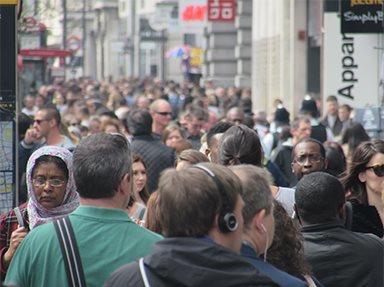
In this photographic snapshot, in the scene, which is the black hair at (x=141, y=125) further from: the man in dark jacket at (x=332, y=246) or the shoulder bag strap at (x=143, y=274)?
the shoulder bag strap at (x=143, y=274)

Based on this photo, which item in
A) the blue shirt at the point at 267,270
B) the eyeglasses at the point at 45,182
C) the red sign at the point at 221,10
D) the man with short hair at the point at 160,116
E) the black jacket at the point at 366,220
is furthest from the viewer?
the red sign at the point at 221,10

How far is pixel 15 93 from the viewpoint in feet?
28.3

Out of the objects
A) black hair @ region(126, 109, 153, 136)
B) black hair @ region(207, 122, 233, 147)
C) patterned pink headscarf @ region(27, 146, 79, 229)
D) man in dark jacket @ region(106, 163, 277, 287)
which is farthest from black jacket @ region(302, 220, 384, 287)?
black hair @ region(126, 109, 153, 136)

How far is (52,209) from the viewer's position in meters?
6.77

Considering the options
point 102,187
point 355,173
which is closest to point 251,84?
point 355,173

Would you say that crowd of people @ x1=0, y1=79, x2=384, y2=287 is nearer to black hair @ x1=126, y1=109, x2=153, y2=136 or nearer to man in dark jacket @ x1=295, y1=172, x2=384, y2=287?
man in dark jacket @ x1=295, y1=172, x2=384, y2=287

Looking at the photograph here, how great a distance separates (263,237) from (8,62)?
3786mm

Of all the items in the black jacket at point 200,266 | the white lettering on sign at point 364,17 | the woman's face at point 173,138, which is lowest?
the woman's face at point 173,138

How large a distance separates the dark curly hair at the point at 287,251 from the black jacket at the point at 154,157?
23.4 ft

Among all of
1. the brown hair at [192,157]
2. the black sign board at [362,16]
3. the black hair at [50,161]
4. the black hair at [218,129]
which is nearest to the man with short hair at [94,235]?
the black hair at [50,161]

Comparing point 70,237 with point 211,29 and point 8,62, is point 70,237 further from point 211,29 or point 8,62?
point 211,29

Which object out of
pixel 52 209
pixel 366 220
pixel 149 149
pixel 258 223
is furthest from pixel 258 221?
pixel 149 149

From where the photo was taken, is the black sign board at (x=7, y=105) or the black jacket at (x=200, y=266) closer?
the black jacket at (x=200, y=266)

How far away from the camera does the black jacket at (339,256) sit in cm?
682
